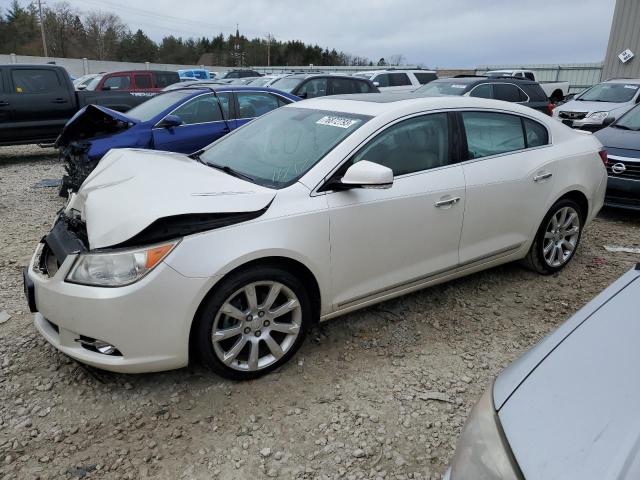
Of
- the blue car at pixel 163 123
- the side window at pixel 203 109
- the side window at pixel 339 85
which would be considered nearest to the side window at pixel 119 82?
the side window at pixel 339 85

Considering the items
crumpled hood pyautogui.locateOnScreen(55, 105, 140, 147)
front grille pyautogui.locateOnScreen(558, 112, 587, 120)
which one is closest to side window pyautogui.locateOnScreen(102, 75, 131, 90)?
crumpled hood pyautogui.locateOnScreen(55, 105, 140, 147)

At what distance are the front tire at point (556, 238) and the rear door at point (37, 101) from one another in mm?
9263

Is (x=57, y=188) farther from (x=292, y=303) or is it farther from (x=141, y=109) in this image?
(x=292, y=303)

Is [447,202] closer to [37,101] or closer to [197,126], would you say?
[197,126]

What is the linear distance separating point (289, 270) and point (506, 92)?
10.4 m

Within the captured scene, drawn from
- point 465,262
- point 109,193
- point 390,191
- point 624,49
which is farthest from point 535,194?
point 624,49

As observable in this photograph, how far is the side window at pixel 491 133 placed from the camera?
3.70 m

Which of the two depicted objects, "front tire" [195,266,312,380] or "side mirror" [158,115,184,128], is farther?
"side mirror" [158,115,184,128]

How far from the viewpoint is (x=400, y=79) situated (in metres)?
16.6

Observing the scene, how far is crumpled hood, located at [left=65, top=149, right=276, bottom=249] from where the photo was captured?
A: 8.38ft

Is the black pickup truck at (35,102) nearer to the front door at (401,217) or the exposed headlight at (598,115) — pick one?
the front door at (401,217)

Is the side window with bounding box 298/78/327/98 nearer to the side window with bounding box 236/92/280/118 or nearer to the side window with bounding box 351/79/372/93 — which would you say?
the side window with bounding box 351/79/372/93

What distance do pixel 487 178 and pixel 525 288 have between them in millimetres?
1173

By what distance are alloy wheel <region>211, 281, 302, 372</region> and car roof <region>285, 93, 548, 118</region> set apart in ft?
4.54
